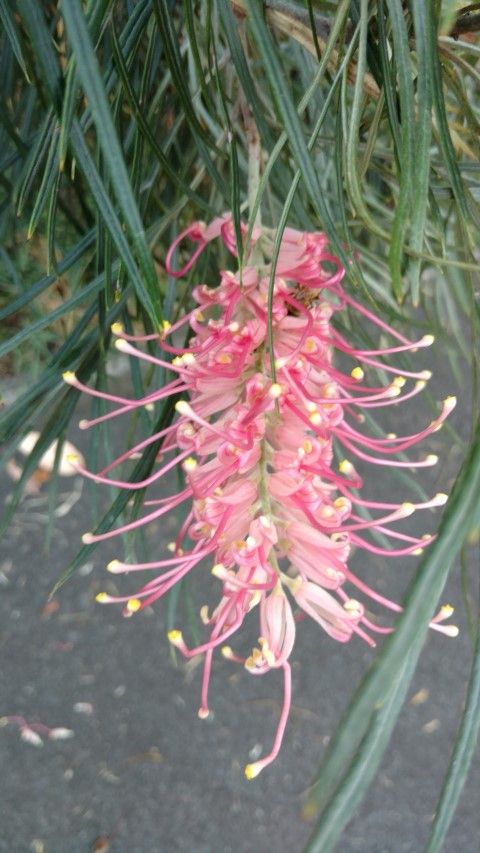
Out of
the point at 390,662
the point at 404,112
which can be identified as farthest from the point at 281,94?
the point at 390,662

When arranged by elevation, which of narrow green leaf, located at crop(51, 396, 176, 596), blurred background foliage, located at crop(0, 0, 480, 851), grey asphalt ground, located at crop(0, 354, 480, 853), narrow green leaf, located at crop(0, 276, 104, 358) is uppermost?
blurred background foliage, located at crop(0, 0, 480, 851)

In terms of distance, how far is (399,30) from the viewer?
0.66 feet

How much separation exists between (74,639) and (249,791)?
0.93 ft

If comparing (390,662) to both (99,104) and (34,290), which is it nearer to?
(99,104)

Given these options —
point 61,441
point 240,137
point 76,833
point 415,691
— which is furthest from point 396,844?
point 240,137

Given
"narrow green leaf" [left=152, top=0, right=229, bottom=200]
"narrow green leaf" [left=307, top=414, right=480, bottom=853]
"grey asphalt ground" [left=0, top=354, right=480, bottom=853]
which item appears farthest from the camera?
"grey asphalt ground" [left=0, top=354, right=480, bottom=853]

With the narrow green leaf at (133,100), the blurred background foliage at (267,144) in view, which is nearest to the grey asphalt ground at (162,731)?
the blurred background foliage at (267,144)

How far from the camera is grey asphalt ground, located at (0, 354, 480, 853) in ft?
2.49

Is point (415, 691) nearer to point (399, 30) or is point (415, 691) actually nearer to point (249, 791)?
point (249, 791)

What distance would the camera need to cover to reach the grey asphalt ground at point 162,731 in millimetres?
759

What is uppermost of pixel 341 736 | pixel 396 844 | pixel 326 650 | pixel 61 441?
pixel 341 736

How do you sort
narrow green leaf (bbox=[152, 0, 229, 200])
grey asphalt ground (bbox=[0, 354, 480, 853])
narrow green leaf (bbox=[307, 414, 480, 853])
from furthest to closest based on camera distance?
1. grey asphalt ground (bbox=[0, 354, 480, 853])
2. narrow green leaf (bbox=[152, 0, 229, 200])
3. narrow green leaf (bbox=[307, 414, 480, 853])

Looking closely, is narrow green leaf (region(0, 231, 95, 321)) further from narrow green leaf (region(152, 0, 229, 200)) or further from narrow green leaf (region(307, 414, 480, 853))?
narrow green leaf (region(307, 414, 480, 853))

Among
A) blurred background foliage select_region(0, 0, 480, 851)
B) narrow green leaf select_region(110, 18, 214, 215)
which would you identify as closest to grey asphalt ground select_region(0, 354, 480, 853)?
blurred background foliage select_region(0, 0, 480, 851)
